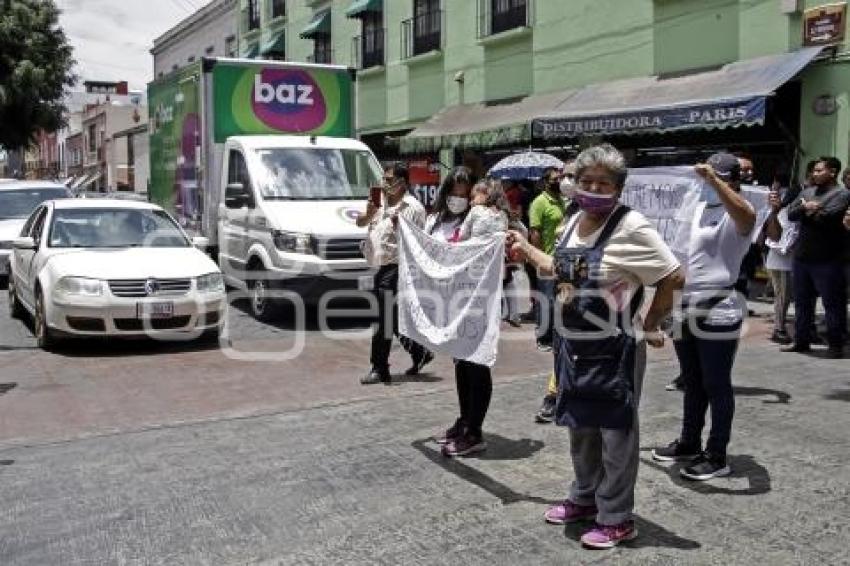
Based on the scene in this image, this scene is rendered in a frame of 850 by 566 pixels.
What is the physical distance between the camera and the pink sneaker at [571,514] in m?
4.35

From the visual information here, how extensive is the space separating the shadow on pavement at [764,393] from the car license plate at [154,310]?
16.9 ft

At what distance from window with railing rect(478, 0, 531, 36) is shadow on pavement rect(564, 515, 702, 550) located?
51.8 feet

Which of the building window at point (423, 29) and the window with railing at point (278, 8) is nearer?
the building window at point (423, 29)

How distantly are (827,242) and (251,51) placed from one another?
2691 cm

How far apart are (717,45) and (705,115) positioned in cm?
248

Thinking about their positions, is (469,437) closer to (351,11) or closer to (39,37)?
(351,11)

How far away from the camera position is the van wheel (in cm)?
1071

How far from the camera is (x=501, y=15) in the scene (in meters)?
19.8

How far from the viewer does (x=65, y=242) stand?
31.9ft

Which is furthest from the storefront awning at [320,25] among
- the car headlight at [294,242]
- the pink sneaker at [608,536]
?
the pink sneaker at [608,536]

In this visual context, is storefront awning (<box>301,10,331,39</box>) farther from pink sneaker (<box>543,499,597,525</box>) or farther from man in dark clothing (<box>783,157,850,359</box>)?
pink sneaker (<box>543,499,597,525</box>)

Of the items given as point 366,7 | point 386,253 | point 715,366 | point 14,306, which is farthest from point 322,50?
point 715,366

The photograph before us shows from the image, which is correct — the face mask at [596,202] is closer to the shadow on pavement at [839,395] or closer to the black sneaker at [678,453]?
the black sneaker at [678,453]

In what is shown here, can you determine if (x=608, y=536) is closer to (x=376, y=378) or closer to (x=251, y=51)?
(x=376, y=378)
